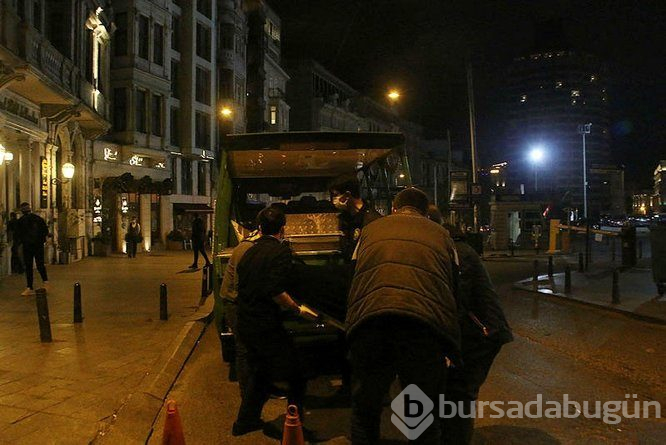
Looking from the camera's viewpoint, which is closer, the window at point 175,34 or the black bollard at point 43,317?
the black bollard at point 43,317

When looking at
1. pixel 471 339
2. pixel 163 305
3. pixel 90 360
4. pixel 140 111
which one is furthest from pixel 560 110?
pixel 471 339

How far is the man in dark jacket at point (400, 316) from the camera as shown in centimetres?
325

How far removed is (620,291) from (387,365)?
12406 millimetres

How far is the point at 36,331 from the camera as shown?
8820 mm

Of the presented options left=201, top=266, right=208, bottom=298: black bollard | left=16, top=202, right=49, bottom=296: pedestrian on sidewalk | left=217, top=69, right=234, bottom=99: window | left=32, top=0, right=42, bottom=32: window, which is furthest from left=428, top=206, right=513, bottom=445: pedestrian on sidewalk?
left=217, top=69, right=234, bottom=99: window

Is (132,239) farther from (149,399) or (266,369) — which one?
(266,369)

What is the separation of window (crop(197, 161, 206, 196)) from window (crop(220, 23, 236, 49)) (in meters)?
8.49

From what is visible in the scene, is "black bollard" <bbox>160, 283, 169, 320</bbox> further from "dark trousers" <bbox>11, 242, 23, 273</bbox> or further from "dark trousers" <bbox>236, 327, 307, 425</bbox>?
"dark trousers" <bbox>11, 242, 23, 273</bbox>

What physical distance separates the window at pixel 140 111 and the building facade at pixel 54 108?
13.0 ft

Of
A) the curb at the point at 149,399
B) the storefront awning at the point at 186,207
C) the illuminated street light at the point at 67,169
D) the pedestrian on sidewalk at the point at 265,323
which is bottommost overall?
the curb at the point at 149,399

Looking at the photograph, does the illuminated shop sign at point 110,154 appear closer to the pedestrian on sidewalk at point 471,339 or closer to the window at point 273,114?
the window at point 273,114

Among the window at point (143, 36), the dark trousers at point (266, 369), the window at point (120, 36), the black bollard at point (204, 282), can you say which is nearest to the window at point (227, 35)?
the window at point (143, 36)

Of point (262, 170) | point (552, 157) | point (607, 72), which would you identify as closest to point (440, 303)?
point (262, 170)

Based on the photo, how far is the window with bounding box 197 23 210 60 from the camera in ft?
122
